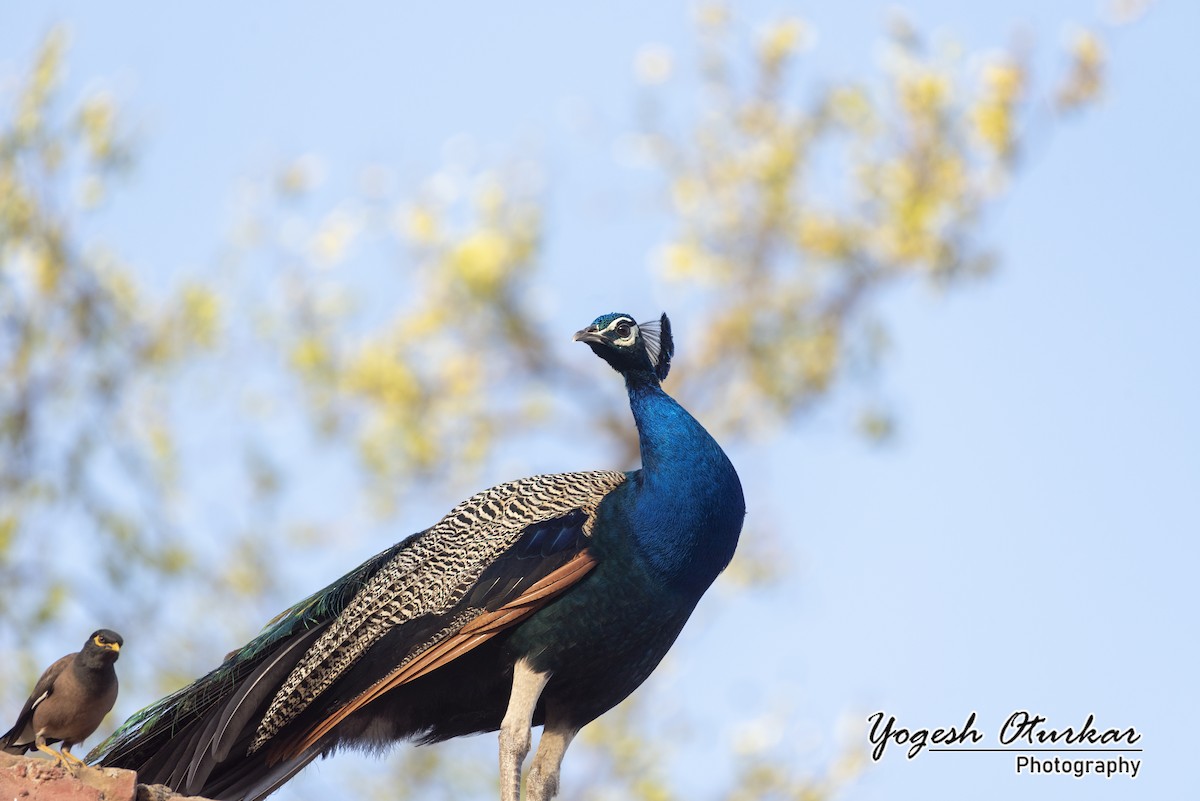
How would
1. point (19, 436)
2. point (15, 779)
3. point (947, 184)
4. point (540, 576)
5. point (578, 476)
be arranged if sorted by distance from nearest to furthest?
point (15, 779), point (540, 576), point (578, 476), point (19, 436), point (947, 184)

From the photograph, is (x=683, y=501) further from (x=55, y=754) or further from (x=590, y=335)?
(x=55, y=754)

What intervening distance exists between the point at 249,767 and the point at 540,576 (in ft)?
3.80

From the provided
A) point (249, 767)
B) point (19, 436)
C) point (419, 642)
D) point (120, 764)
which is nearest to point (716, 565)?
point (419, 642)

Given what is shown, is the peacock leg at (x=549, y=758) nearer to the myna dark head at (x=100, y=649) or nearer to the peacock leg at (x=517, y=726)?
A: the peacock leg at (x=517, y=726)

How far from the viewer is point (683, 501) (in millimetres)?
5031

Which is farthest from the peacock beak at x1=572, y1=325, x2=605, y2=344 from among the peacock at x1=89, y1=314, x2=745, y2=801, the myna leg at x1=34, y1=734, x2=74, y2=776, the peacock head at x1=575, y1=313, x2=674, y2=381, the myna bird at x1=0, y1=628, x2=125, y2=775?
the myna leg at x1=34, y1=734, x2=74, y2=776

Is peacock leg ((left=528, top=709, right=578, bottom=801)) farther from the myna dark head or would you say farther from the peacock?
the myna dark head

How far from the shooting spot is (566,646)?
4938 mm

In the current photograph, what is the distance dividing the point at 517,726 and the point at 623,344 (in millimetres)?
1347

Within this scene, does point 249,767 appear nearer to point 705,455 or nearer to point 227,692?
point 227,692

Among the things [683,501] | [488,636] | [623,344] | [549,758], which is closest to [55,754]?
[488,636]

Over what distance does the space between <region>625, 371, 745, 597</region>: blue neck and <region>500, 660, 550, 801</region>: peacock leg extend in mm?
520

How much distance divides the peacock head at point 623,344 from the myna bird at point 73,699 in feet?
6.03

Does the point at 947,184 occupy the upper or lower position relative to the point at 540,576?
upper
